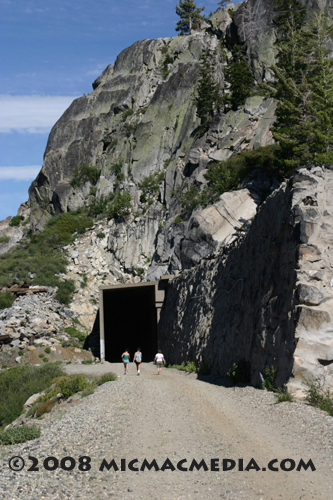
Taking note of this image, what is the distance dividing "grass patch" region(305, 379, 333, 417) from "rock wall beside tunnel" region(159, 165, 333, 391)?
0.23 meters

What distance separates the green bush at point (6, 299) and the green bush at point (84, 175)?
29750 mm

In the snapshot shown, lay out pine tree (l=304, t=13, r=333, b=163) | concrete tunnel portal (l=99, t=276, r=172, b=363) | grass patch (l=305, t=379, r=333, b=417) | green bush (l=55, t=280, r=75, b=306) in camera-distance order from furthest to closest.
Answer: green bush (l=55, t=280, r=75, b=306) < concrete tunnel portal (l=99, t=276, r=172, b=363) < pine tree (l=304, t=13, r=333, b=163) < grass patch (l=305, t=379, r=333, b=417)

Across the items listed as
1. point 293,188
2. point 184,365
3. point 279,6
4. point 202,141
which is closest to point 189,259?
point 184,365

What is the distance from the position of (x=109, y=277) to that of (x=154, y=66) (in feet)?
134

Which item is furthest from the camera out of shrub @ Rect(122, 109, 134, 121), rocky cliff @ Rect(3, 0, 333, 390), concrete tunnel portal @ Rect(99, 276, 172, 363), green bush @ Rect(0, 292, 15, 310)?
shrub @ Rect(122, 109, 134, 121)

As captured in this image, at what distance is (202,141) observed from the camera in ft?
158

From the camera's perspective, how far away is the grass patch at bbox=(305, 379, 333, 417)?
31.3 ft

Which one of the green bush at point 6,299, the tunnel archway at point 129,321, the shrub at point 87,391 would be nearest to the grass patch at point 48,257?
the green bush at point 6,299

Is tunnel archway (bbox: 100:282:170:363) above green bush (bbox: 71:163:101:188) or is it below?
below

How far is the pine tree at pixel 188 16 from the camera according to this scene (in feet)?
259

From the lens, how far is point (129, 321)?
4612cm

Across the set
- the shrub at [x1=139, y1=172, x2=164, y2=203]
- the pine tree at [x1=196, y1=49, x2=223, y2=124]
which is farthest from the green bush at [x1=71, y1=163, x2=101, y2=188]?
the pine tree at [x1=196, y1=49, x2=223, y2=124]

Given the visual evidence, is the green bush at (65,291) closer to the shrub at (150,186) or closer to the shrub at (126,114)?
the shrub at (150,186)

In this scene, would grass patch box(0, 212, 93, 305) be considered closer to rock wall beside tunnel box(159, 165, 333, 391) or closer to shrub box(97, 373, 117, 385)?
shrub box(97, 373, 117, 385)
